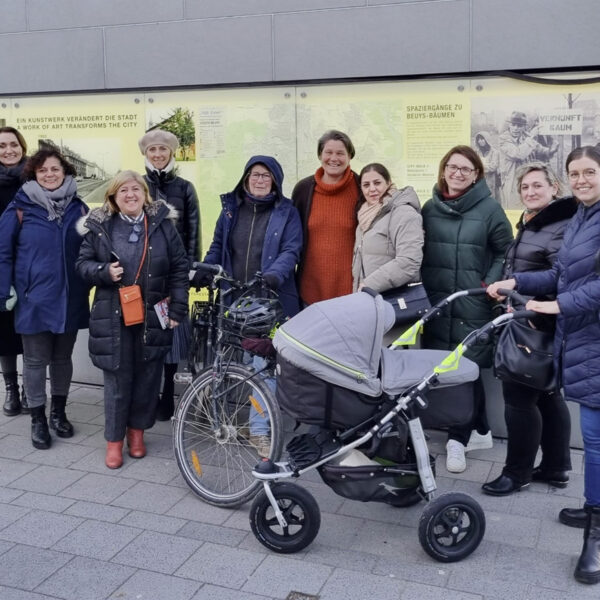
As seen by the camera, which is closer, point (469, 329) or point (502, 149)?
point (469, 329)

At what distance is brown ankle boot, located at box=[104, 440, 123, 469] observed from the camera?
5227 mm

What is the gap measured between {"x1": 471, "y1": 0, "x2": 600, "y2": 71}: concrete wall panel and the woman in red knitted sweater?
3.73 feet

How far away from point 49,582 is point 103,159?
3852mm

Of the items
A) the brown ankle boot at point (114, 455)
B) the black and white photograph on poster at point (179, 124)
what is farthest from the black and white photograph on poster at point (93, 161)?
the brown ankle boot at point (114, 455)

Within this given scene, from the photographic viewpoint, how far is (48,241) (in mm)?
5438

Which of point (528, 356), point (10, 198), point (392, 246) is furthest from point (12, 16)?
point (528, 356)

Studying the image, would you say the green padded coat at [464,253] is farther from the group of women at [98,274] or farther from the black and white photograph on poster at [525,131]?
the group of women at [98,274]

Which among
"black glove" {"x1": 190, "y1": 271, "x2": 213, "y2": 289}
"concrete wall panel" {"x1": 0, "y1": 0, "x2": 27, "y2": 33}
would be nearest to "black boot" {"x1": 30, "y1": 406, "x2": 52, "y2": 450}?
"black glove" {"x1": 190, "y1": 271, "x2": 213, "y2": 289}

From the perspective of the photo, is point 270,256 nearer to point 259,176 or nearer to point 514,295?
point 259,176

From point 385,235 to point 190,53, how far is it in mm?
2329

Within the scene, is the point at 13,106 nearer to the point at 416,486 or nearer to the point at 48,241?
the point at 48,241

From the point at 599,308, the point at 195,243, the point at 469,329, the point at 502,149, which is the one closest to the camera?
the point at 599,308

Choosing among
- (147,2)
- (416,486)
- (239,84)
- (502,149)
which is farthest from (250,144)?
(416,486)

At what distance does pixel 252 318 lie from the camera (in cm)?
465
